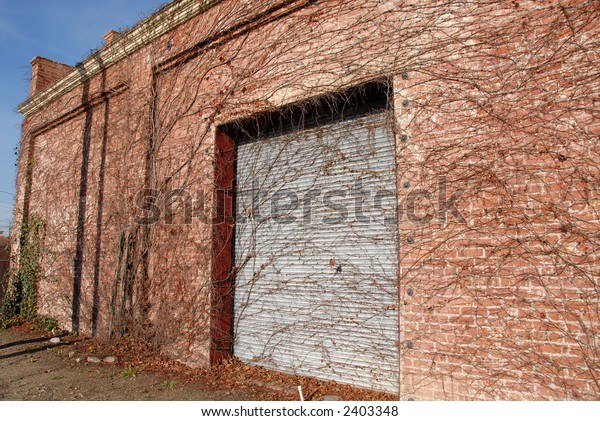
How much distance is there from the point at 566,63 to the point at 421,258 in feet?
6.12

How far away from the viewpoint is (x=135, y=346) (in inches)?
244

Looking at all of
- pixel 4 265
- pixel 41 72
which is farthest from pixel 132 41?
pixel 4 265

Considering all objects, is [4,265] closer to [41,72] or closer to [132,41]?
[41,72]

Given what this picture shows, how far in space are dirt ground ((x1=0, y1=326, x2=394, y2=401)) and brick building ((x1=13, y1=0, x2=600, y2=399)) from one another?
21 cm

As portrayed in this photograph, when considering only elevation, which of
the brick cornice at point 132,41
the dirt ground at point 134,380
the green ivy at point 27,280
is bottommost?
the dirt ground at point 134,380

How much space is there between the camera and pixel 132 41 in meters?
7.16

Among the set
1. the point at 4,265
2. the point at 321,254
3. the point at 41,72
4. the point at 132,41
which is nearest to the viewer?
the point at 321,254

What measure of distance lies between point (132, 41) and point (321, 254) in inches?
195

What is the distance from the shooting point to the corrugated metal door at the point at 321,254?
14.4ft

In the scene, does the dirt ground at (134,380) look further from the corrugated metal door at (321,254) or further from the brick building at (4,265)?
the brick building at (4,265)

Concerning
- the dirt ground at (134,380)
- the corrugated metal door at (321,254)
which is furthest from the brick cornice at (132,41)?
the dirt ground at (134,380)

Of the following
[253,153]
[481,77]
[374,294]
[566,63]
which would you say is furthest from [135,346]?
[566,63]

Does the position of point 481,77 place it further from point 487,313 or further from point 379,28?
Answer: point 487,313

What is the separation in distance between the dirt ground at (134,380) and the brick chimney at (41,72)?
21.2 ft
